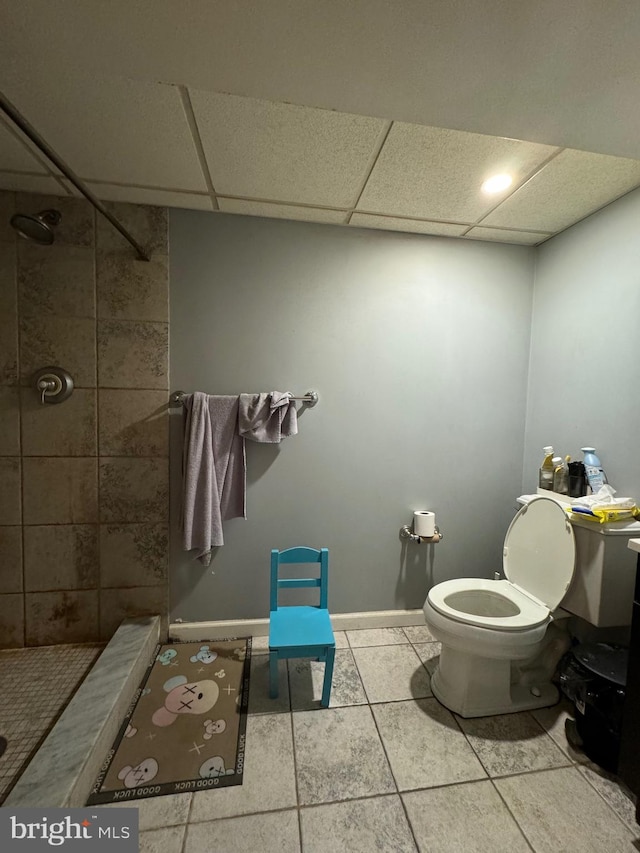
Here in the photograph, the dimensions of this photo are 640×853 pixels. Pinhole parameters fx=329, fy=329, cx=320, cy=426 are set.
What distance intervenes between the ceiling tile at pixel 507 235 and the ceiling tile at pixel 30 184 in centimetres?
196

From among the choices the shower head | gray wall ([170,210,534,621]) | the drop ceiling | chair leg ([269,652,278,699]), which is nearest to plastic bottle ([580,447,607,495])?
gray wall ([170,210,534,621])

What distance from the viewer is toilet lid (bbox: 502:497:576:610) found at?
1332 mm

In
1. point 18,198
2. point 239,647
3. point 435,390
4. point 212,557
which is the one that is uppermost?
point 18,198

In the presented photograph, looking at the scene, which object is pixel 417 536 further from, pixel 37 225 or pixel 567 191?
pixel 37 225

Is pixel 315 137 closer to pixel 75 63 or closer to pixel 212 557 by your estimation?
pixel 75 63

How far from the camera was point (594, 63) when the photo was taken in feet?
2.44

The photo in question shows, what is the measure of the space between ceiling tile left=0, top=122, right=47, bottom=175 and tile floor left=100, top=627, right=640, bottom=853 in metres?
2.22

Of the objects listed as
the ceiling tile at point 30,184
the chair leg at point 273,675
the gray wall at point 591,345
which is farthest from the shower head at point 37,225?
the gray wall at point 591,345

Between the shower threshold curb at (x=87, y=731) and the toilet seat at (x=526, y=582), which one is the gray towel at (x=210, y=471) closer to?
the shower threshold curb at (x=87, y=731)

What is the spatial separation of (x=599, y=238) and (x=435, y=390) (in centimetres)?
97

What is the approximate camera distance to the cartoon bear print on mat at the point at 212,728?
1216mm

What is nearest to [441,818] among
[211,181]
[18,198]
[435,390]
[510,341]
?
[435,390]

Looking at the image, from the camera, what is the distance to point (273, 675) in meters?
1.35

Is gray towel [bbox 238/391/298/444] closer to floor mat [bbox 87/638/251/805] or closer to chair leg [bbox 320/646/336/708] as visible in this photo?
chair leg [bbox 320/646/336/708]
